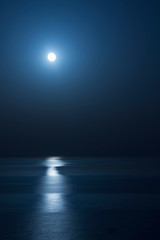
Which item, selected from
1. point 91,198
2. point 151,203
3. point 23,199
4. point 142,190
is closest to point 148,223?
point 151,203

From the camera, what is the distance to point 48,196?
709 inches

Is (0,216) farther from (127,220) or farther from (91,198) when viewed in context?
(91,198)

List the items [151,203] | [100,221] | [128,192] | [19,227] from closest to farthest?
1. [19,227]
2. [100,221]
3. [151,203]
4. [128,192]

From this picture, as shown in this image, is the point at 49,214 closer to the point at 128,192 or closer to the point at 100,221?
the point at 100,221

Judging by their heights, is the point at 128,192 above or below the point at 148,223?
above

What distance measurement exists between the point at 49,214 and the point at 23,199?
4.11m

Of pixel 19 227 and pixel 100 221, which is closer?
pixel 19 227

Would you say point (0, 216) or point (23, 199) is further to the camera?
point (23, 199)

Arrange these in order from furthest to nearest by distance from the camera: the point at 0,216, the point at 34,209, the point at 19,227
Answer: the point at 34,209
the point at 0,216
the point at 19,227

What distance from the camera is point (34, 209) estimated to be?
14242 mm

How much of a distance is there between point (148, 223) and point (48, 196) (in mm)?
7344

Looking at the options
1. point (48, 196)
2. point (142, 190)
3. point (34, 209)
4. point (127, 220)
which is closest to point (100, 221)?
point (127, 220)

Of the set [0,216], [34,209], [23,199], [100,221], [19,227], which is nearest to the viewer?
[19,227]

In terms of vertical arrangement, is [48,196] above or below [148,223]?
above
